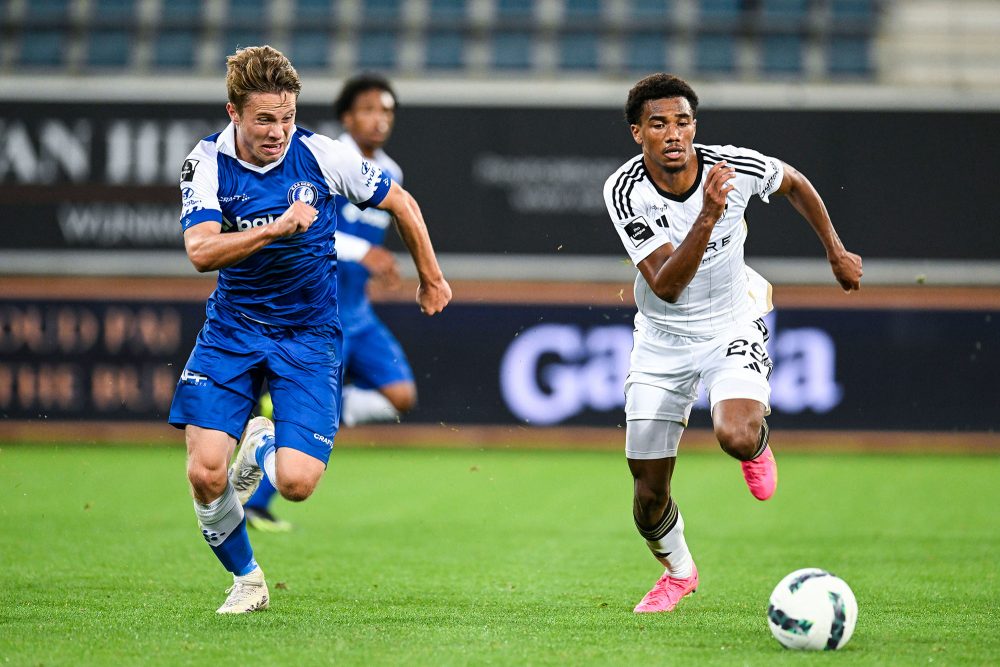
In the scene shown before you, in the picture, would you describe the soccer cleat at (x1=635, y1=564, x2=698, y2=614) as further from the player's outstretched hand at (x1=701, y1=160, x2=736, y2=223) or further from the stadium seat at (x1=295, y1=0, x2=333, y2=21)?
the stadium seat at (x1=295, y1=0, x2=333, y2=21)

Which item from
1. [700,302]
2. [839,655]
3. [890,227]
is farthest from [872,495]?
[839,655]

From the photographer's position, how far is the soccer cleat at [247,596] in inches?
231

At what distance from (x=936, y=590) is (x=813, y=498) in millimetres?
4457

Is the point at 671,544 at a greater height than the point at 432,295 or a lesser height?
lesser

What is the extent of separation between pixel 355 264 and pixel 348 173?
3444 mm

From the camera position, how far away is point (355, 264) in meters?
9.35

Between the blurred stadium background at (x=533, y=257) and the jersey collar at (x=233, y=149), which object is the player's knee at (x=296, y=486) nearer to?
the jersey collar at (x=233, y=149)

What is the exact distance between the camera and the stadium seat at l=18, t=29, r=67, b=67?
53.9 feet

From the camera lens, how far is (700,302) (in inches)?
247

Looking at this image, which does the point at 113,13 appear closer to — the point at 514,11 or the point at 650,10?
the point at 514,11

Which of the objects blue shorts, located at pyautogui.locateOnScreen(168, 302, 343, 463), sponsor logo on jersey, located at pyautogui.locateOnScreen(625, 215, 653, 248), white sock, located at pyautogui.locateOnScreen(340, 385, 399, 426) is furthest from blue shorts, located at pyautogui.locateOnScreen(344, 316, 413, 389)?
sponsor logo on jersey, located at pyautogui.locateOnScreen(625, 215, 653, 248)

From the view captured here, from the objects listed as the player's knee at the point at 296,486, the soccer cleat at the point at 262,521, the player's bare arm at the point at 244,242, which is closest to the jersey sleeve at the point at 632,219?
the player's bare arm at the point at 244,242

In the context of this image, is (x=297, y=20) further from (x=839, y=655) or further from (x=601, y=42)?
(x=839, y=655)

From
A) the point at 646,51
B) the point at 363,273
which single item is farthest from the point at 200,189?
the point at 646,51
